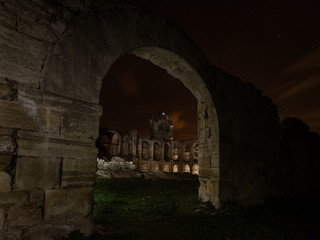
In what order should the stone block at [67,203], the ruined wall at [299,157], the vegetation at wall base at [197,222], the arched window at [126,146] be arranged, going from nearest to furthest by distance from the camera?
the stone block at [67,203]
the vegetation at wall base at [197,222]
the ruined wall at [299,157]
the arched window at [126,146]

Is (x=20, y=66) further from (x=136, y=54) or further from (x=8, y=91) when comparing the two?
(x=136, y=54)

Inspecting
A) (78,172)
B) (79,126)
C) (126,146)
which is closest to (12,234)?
(78,172)

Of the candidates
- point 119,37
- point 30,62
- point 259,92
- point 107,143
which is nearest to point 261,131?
point 259,92

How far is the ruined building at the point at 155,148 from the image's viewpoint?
35.6 metres

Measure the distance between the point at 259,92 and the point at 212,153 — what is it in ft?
11.0

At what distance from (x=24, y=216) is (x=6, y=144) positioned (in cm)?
95

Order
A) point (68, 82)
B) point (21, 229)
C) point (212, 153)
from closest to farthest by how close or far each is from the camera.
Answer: point (21, 229)
point (68, 82)
point (212, 153)

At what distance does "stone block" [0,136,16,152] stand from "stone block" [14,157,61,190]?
18 cm

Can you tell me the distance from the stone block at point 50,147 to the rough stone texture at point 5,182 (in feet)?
0.96

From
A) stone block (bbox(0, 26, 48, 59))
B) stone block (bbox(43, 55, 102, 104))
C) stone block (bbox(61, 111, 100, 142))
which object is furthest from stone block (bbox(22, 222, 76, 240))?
stone block (bbox(0, 26, 48, 59))

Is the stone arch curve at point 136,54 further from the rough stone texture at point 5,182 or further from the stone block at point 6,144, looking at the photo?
the rough stone texture at point 5,182

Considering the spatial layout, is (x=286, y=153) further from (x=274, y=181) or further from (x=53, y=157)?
(x=53, y=157)

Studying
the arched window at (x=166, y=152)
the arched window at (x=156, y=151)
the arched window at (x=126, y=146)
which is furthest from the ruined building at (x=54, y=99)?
the arched window at (x=166, y=152)

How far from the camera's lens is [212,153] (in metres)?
6.97
